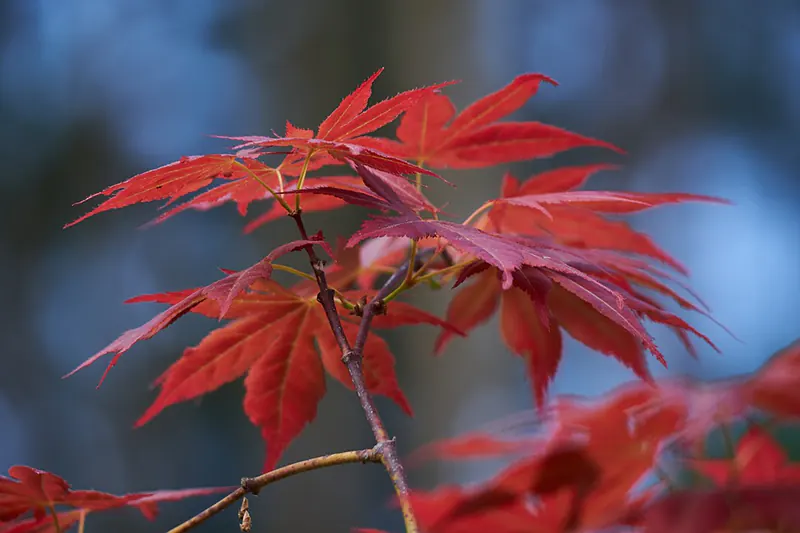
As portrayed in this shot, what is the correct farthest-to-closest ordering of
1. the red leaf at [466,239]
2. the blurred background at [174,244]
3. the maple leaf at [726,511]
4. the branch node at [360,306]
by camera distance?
the blurred background at [174,244]
the branch node at [360,306]
the red leaf at [466,239]
the maple leaf at [726,511]

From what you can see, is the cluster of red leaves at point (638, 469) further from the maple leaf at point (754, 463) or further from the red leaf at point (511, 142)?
the red leaf at point (511, 142)

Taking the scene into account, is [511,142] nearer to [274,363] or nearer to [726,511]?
[274,363]

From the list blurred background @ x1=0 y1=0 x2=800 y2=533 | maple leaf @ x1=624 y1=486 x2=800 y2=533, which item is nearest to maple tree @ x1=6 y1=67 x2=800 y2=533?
maple leaf @ x1=624 y1=486 x2=800 y2=533

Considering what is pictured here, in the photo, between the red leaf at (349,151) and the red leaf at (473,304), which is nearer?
the red leaf at (349,151)

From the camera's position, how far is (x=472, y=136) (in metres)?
0.46

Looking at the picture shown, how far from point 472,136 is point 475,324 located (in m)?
0.13

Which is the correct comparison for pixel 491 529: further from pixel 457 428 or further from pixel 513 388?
pixel 513 388

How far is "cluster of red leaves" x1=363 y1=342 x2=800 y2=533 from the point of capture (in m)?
0.18

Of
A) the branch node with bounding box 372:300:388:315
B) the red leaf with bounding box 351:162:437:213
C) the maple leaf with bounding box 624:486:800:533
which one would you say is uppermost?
the red leaf with bounding box 351:162:437:213

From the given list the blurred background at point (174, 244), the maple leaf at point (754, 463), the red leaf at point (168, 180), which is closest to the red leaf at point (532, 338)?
the maple leaf at point (754, 463)

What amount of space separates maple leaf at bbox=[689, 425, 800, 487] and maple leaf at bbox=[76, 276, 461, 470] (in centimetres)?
18

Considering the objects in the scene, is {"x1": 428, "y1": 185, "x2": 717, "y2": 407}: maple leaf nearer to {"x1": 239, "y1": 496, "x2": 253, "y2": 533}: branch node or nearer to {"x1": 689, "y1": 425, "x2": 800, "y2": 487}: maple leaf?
{"x1": 689, "y1": 425, "x2": 800, "y2": 487}: maple leaf

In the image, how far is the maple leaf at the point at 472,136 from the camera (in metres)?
0.45

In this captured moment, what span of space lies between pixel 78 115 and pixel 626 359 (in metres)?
1.86
